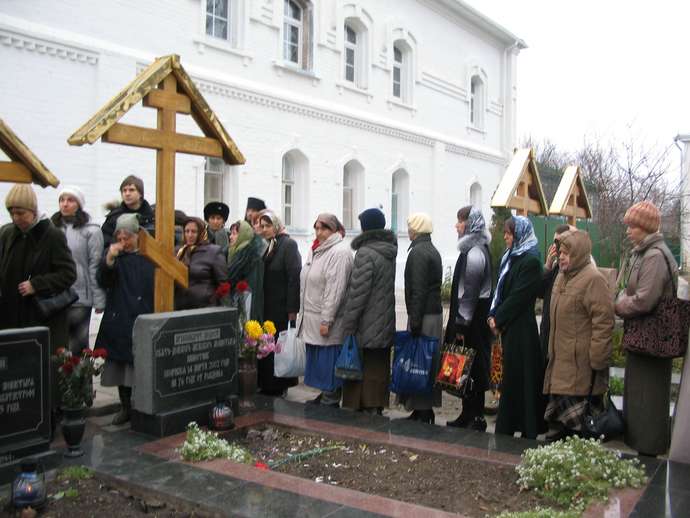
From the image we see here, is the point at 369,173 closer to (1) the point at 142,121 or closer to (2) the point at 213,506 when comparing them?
(1) the point at 142,121

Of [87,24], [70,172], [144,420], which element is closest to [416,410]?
[144,420]

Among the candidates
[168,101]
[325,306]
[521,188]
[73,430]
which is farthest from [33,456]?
[521,188]

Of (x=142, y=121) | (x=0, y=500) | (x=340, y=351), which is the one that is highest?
(x=142, y=121)

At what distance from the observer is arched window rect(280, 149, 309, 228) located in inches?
597

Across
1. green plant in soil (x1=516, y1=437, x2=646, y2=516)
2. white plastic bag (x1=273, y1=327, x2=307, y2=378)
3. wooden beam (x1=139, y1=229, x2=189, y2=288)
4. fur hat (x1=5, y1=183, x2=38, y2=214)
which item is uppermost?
fur hat (x1=5, y1=183, x2=38, y2=214)

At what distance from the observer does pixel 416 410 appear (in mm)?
6102

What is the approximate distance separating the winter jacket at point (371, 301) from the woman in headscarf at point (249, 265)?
1.23 meters

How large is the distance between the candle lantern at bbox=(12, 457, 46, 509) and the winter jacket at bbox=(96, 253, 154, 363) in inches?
74.1

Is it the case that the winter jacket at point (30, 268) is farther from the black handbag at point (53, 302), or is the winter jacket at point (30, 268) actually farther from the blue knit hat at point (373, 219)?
the blue knit hat at point (373, 219)

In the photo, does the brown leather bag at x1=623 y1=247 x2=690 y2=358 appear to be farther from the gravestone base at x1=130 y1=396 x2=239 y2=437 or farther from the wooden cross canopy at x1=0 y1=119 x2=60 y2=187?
the wooden cross canopy at x1=0 y1=119 x2=60 y2=187

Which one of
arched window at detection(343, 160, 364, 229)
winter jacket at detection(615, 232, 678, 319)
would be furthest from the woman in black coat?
arched window at detection(343, 160, 364, 229)

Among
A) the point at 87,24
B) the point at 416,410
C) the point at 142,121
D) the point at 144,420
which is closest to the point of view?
the point at 144,420

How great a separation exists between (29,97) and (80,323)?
16.7 feet

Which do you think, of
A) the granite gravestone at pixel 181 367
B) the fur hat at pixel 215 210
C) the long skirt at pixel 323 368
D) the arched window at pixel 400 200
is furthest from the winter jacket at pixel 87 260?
the arched window at pixel 400 200
